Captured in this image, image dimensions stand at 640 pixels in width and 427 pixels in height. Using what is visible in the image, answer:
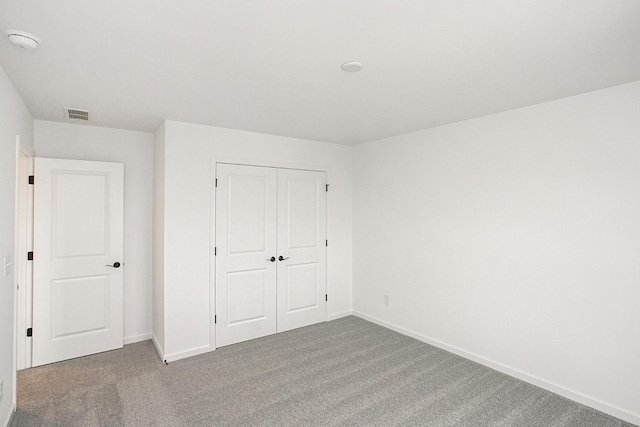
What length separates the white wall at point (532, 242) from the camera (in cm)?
255

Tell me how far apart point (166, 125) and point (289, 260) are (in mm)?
2122

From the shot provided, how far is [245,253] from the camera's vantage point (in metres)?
4.04

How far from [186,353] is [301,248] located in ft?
5.90

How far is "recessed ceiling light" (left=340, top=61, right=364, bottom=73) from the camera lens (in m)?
2.15

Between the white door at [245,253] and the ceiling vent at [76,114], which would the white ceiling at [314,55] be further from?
the white door at [245,253]

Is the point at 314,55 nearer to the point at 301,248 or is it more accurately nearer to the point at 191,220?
the point at 191,220

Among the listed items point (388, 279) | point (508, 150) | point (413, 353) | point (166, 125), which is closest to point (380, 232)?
point (388, 279)

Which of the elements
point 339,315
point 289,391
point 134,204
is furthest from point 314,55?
point 339,315

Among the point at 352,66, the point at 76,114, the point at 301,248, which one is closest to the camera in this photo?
the point at 352,66

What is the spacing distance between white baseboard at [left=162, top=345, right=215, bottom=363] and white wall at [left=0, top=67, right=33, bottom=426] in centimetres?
118

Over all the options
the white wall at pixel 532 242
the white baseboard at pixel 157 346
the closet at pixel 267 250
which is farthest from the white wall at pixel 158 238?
the white wall at pixel 532 242

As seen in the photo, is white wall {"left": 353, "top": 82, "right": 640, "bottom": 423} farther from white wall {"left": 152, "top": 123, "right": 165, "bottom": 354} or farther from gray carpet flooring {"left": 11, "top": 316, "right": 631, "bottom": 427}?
white wall {"left": 152, "top": 123, "right": 165, "bottom": 354}

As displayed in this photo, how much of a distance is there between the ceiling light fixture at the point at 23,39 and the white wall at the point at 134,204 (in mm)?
2079

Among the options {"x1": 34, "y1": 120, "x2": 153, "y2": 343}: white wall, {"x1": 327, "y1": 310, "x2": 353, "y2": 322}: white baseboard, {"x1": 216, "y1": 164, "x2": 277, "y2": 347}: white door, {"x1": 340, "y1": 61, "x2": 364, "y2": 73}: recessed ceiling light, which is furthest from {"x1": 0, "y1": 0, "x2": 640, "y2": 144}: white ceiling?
{"x1": 327, "y1": 310, "x2": 353, "y2": 322}: white baseboard
